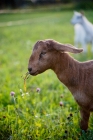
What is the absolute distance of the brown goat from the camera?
2.82 metres

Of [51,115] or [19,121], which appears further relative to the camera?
[51,115]

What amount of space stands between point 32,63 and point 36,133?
33.2 inches

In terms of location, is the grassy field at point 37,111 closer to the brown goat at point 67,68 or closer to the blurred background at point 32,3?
the brown goat at point 67,68

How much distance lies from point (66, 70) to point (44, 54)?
12.6 inches

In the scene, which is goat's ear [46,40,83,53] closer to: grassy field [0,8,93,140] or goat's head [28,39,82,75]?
goat's head [28,39,82,75]

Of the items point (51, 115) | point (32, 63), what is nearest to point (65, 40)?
point (51, 115)

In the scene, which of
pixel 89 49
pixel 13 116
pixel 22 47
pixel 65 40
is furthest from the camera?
pixel 65 40

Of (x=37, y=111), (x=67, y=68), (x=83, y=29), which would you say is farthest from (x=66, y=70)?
(x=83, y=29)

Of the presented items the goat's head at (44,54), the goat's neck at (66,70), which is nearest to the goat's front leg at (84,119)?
Answer: the goat's neck at (66,70)

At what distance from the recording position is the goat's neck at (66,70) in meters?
3.00

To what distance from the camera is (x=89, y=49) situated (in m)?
8.42

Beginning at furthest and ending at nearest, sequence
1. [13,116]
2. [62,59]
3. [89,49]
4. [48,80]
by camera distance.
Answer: [89,49] → [48,80] → [13,116] → [62,59]

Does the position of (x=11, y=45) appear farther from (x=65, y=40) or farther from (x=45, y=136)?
(x=45, y=136)

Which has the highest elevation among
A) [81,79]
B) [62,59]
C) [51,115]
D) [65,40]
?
[62,59]
